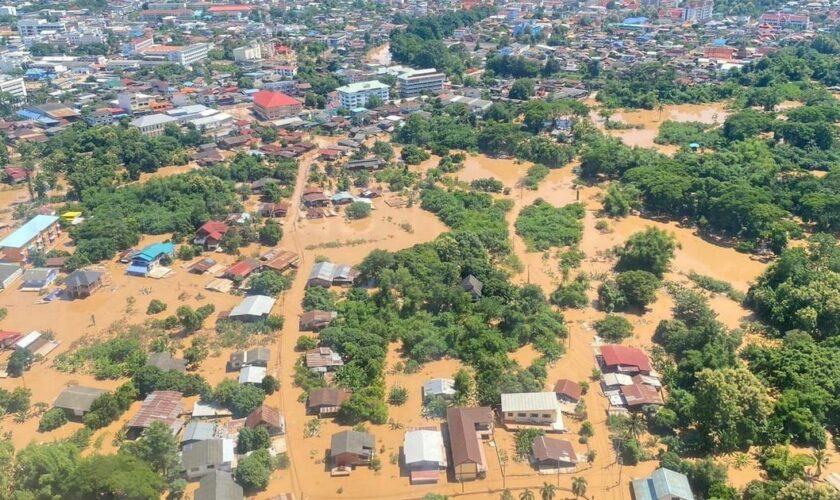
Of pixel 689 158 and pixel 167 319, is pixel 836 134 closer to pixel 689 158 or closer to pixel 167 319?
pixel 689 158

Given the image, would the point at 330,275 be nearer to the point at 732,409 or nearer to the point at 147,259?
the point at 147,259

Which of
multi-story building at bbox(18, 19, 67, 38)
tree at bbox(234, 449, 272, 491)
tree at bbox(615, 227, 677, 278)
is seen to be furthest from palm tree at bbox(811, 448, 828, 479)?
multi-story building at bbox(18, 19, 67, 38)

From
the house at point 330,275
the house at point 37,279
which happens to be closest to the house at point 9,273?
the house at point 37,279

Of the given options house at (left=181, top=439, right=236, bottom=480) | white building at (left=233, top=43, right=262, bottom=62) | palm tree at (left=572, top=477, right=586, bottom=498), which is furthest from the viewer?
white building at (left=233, top=43, right=262, bottom=62)

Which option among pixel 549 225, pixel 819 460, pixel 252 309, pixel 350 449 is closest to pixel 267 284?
pixel 252 309

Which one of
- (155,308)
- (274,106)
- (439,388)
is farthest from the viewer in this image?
(274,106)

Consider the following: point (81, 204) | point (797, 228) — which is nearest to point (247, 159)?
point (81, 204)

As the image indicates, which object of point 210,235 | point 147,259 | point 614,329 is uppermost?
point 210,235

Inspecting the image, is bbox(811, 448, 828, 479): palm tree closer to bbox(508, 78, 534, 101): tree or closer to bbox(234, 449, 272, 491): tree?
bbox(234, 449, 272, 491): tree
